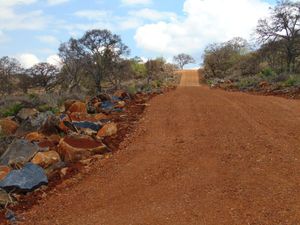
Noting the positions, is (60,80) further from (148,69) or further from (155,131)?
(155,131)

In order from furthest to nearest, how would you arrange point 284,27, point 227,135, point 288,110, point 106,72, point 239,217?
point 106,72, point 284,27, point 288,110, point 227,135, point 239,217

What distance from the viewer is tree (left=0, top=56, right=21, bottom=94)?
1346 inches

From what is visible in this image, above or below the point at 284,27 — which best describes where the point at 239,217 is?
below

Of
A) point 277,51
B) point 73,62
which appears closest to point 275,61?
point 277,51

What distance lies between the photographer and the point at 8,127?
539 inches

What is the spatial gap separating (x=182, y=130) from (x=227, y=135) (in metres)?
1.20

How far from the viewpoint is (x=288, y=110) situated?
13438 mm

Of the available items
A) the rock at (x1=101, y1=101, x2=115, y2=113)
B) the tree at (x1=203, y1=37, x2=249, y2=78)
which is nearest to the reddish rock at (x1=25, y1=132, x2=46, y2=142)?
the rock at (x1=101, y1=101, x2=115, y2=113)

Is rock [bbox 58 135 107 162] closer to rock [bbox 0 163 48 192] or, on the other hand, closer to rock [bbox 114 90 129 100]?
rock [bbox 0 163 48 192]

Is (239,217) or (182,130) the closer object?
(239,217)

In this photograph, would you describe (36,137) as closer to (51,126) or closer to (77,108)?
(51,126)

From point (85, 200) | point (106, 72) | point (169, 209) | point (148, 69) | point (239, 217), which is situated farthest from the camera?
point (148, 69)

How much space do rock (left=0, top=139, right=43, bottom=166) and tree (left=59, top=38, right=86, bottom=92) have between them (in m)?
17.7

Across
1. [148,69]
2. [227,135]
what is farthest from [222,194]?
[148,69]
